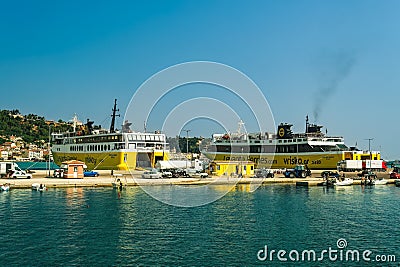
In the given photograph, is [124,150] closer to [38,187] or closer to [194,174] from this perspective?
[194,174]

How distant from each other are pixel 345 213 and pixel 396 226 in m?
5.49

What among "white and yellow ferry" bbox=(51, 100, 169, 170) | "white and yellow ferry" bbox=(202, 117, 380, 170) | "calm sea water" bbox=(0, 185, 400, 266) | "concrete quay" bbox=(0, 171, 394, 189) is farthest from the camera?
"white and yellow ferry" bbox=(202, 117, 380, 170)

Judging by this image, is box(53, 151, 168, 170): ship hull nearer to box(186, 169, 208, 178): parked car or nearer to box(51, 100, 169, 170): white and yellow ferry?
box(51, 100, 169, 170): white and yellow ferry

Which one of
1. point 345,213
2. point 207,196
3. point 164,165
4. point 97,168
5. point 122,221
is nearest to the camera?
point 122,221

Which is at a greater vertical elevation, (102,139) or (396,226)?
(102,139)

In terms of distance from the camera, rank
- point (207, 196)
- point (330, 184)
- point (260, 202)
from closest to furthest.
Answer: point (260, 202) → point (207, 196) → point (330, 184)

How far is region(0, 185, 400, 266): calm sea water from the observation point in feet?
67.2

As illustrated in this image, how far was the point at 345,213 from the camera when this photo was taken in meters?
34.2

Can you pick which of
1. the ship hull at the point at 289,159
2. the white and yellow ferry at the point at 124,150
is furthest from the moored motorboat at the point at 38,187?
the ship hull at the point at 289,159

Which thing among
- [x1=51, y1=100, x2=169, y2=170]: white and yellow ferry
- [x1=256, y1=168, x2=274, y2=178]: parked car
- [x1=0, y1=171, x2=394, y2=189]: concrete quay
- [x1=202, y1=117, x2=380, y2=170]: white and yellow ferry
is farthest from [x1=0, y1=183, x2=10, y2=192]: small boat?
[x1=202, y1=117, x2=380, y2=170]: white and yellow ferry

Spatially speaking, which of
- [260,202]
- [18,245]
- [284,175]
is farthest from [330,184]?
[18,245]

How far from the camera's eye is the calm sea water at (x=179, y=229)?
67.2 ft

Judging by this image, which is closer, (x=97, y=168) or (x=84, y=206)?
(x=84, y=206)

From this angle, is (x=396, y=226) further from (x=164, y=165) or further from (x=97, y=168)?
(x=97, y=168)
